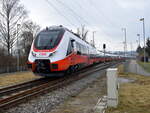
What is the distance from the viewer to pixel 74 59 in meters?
15.3

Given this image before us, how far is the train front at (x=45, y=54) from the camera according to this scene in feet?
40.9

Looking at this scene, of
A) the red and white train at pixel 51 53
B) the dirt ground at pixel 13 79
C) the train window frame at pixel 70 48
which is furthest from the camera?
the train window frame at pixel 70 48

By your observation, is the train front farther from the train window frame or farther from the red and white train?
the train window frame

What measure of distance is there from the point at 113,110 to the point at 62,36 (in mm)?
7991

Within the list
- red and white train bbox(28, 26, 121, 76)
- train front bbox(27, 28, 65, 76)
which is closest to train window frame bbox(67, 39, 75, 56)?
red and white train bbox(28, 26, 121, 76)

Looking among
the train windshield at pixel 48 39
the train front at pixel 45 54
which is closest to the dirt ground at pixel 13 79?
the train front at pixel 45 54

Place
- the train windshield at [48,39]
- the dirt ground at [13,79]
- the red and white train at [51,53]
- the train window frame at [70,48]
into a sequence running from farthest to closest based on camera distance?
the train window frame at [70,48] → the dirt ground at [13,79] → the train windshield at [48,39] → the red and white train at [51,53]

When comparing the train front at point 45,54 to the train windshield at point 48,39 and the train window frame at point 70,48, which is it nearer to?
the train windshield at point 48,39

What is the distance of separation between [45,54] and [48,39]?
1.28 metres

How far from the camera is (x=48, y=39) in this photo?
43.8 ft

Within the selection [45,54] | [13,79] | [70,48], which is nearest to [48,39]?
[45,54]

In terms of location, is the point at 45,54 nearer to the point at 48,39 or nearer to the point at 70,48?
the point at 48,39

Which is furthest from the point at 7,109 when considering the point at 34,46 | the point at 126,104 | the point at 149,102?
the point at 34,46

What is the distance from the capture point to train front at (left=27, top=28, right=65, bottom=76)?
40.9 feet
